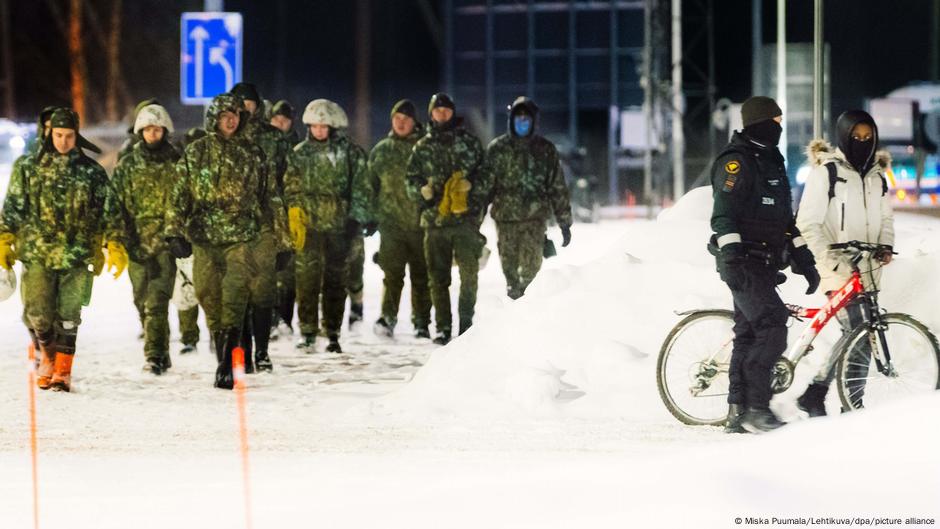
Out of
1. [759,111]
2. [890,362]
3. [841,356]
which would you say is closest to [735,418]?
[841,356]

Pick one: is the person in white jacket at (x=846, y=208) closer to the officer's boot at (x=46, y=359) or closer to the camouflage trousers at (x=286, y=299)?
the officer's boot at (x=46, y=359)

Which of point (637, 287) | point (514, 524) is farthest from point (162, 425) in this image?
point (514, 524)

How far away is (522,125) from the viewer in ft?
46.5

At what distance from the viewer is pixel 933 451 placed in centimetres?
636

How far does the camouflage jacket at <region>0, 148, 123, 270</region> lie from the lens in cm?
1134

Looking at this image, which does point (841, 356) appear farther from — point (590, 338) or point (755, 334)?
point (590, 338)

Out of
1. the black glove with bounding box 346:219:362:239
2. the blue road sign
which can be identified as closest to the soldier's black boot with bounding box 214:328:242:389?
the black glove with bounding box 346:219:362:239

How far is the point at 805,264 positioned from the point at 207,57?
10.8 m

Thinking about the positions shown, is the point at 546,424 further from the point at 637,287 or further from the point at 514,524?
the point at 514,524

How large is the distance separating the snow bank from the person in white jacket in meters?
0.81

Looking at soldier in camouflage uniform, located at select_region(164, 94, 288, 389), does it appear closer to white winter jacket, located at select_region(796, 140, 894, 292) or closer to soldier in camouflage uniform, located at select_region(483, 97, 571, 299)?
soldier in camouflage uniform, located at select_region(483, 97, 571, 299)

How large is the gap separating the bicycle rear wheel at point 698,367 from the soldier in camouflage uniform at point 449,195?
4.77m

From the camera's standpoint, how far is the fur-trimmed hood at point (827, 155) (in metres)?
9.35

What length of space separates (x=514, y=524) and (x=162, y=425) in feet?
13.6
